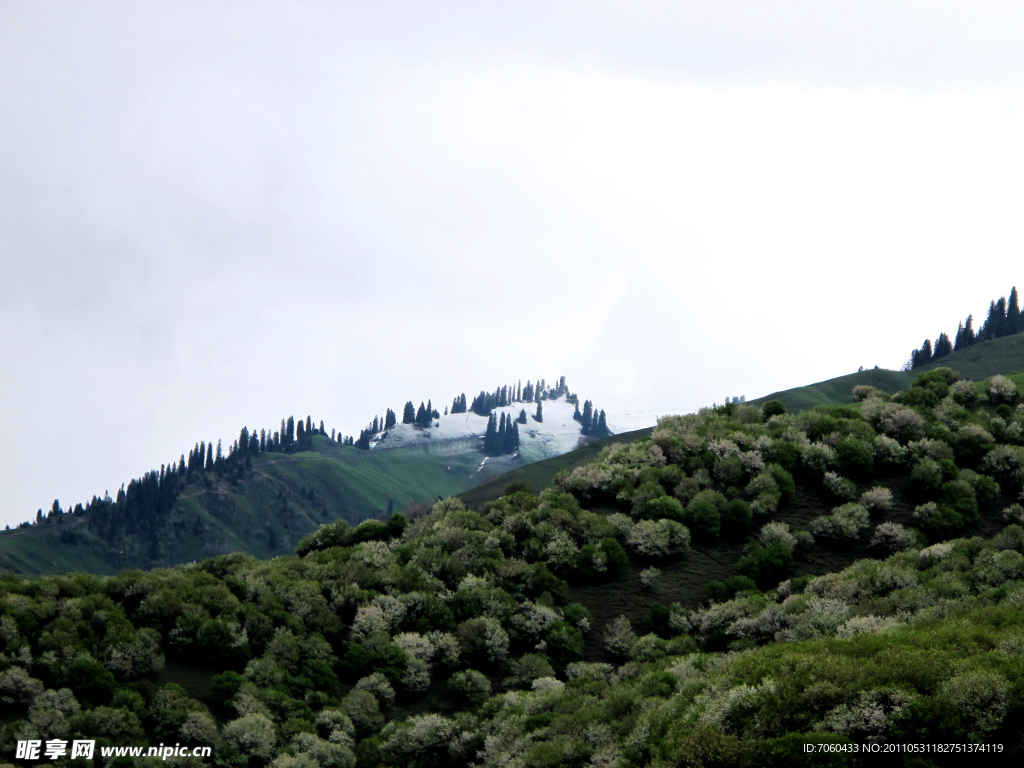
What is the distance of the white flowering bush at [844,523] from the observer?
42.4 metres

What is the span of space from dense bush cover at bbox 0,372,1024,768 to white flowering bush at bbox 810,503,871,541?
10cm

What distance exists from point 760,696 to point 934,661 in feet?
11.7

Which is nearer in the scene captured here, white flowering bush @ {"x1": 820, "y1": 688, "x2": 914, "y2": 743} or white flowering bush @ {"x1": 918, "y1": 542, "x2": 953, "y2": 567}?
white flowering bush @ {"x1": 820, "y1": 688, "x2": 914, "y2": 743}

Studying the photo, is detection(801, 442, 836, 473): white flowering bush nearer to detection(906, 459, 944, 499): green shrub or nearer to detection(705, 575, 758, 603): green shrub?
detection(906, 459, 944, 499): green shrub

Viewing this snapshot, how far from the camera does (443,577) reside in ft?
135

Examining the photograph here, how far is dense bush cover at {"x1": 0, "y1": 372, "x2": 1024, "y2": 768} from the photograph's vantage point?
68.3 feet

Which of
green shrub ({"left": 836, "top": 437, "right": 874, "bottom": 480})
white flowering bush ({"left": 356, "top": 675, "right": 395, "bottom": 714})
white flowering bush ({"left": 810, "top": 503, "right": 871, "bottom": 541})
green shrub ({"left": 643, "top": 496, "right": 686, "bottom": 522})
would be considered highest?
green shrub ({"left": 836, "top": 437, "right": 874, "bottom": 480})

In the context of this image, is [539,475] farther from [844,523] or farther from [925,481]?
[844,523]

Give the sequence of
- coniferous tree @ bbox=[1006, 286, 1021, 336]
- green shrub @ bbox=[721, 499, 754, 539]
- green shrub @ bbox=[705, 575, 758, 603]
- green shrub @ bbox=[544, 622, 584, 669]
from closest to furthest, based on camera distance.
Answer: green shrub @ bbox=[544, 622, 584, 669] → green shrub @ bbox=[705, 575, 758, 603] → green shrub @ bbox=[721, 499, 754, 539] → coniferous tree @ bbox=[1006, 286, 1021, 336]

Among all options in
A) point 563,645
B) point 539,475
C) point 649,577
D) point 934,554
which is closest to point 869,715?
point 934,554

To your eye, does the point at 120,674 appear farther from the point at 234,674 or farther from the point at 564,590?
the point at 564,590

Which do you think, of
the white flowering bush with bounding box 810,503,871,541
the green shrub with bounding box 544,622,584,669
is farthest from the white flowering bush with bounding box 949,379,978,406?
the green shrub with bounding box 544,622,584,669

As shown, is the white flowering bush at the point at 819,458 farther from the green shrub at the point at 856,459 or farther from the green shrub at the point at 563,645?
the green shrub at the point at 563,645

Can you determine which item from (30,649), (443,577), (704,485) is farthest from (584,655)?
(30,649)
